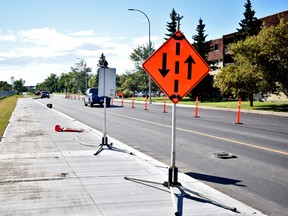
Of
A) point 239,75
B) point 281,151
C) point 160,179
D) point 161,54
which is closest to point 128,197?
point 160,179

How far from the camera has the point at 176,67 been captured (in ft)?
19.6

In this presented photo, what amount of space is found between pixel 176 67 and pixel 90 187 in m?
2.43

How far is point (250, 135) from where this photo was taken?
1355 centimetres

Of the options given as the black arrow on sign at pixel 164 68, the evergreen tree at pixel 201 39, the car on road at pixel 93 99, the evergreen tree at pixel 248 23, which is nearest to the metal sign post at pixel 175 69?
the black arrow on sign at pixel 164 68

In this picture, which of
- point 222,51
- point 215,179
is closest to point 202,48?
point 222,51

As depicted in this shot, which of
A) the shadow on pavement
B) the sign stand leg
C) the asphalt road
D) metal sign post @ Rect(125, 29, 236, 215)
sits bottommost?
the shadow on pavement

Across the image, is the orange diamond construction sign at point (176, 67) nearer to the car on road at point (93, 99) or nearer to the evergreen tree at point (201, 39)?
the car on road at point (93, 99)

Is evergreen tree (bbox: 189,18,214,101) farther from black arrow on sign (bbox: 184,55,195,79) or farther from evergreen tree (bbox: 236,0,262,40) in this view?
black arrow on sign (bbox: 184,55,195,79)

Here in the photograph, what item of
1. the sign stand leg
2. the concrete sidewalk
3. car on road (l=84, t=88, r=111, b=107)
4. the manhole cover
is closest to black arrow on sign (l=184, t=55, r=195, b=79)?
the sign stand leg

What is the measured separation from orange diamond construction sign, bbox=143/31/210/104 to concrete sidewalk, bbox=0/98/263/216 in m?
1.61

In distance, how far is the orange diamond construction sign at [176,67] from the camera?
5.90m

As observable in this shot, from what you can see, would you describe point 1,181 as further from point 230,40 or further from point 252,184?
point 230,40

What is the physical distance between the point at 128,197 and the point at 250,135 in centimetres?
914

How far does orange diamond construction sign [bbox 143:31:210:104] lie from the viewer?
19.4 ft
